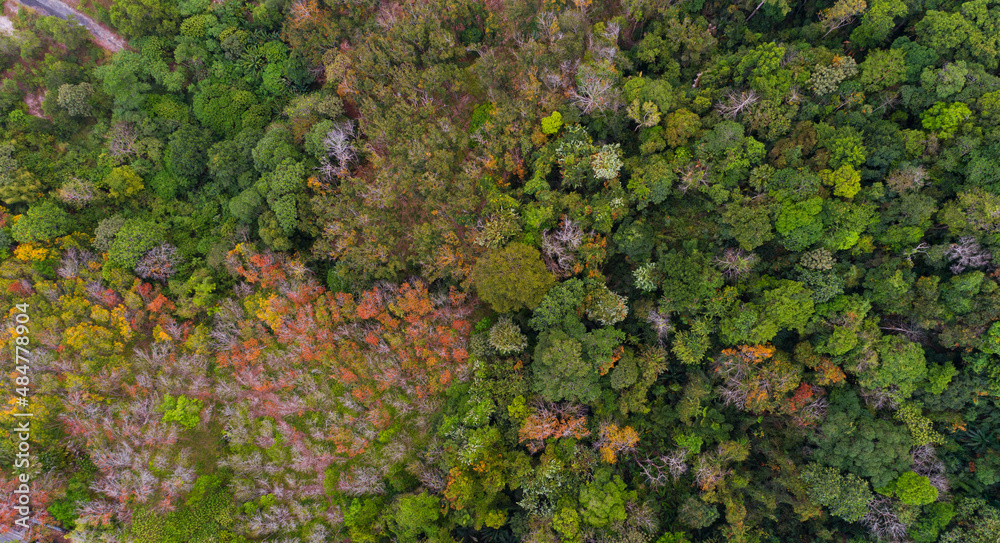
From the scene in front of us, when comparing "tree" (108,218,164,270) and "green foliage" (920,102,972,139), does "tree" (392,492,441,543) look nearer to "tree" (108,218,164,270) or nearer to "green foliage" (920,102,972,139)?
"tree" (108,218,164,270)

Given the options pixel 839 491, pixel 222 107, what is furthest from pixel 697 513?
pixel 222 107

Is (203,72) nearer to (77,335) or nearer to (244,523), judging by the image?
(77,335)

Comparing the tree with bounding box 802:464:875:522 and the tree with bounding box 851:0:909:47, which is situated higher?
the tree with bounding box 851:0:909:47

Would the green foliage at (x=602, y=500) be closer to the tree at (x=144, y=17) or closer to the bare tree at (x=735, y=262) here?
the bare tree at (x=735, y=262)

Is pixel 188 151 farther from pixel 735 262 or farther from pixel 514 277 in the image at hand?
pixel 735 262

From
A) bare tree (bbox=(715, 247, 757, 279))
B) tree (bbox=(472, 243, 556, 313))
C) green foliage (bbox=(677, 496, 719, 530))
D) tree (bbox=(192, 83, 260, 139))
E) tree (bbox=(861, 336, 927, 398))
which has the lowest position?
green foliage (bbox=(677, 496, 719, 530))

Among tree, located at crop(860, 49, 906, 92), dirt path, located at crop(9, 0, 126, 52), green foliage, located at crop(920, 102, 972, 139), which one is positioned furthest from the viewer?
dirt path, located at crop(9, 0, 126, 52)

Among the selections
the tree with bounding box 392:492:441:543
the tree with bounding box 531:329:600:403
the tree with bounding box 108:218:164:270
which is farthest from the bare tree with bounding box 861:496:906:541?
the tree with bounding box 108:218:164:270

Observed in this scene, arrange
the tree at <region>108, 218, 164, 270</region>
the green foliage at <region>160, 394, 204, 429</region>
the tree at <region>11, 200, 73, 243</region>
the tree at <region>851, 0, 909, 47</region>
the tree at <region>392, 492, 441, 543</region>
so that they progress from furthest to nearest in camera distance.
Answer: the tree at <region>108, 218, 164, 270</region> → the tree at <region>11, 200, 73, 243</region> → the green foliage at <region>160, 394, 204, 429</region> → the tree at <region>392, 492, 441, 543</region> → the tree at <region>851, 0, 909, 47</region>
